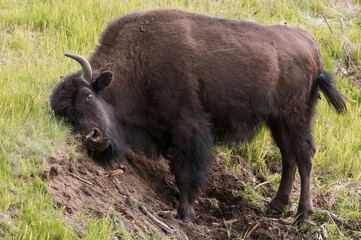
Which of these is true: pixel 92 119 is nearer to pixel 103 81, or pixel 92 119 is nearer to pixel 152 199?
pixel 103 81

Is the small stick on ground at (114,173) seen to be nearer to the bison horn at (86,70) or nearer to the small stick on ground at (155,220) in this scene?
the small stick on ground at (155,220)

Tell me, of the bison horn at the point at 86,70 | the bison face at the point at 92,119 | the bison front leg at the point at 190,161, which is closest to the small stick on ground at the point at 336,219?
the bison front leg at the point at 190,161

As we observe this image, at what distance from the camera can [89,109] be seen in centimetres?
493

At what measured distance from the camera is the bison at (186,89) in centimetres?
503

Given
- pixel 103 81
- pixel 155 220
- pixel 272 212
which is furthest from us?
pixel 272 212

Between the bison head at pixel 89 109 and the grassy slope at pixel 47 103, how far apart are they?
0.16m

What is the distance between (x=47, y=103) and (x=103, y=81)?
0.63 meters

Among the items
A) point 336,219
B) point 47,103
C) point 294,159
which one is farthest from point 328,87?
point 47,103

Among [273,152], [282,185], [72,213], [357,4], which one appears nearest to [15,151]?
[72,213]

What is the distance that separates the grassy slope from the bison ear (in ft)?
1.71

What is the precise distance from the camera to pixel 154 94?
5105 millimetres

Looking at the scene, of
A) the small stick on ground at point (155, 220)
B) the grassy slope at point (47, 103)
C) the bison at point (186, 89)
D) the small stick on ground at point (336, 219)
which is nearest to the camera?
the grassy slope at point (47, 103)

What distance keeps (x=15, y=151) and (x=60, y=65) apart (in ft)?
7.29

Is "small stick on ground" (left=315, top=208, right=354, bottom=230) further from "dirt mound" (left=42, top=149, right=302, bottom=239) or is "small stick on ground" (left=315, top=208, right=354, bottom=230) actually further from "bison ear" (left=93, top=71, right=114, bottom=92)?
"bison ear" (left=93, top=71, right=114, bottom=92)
